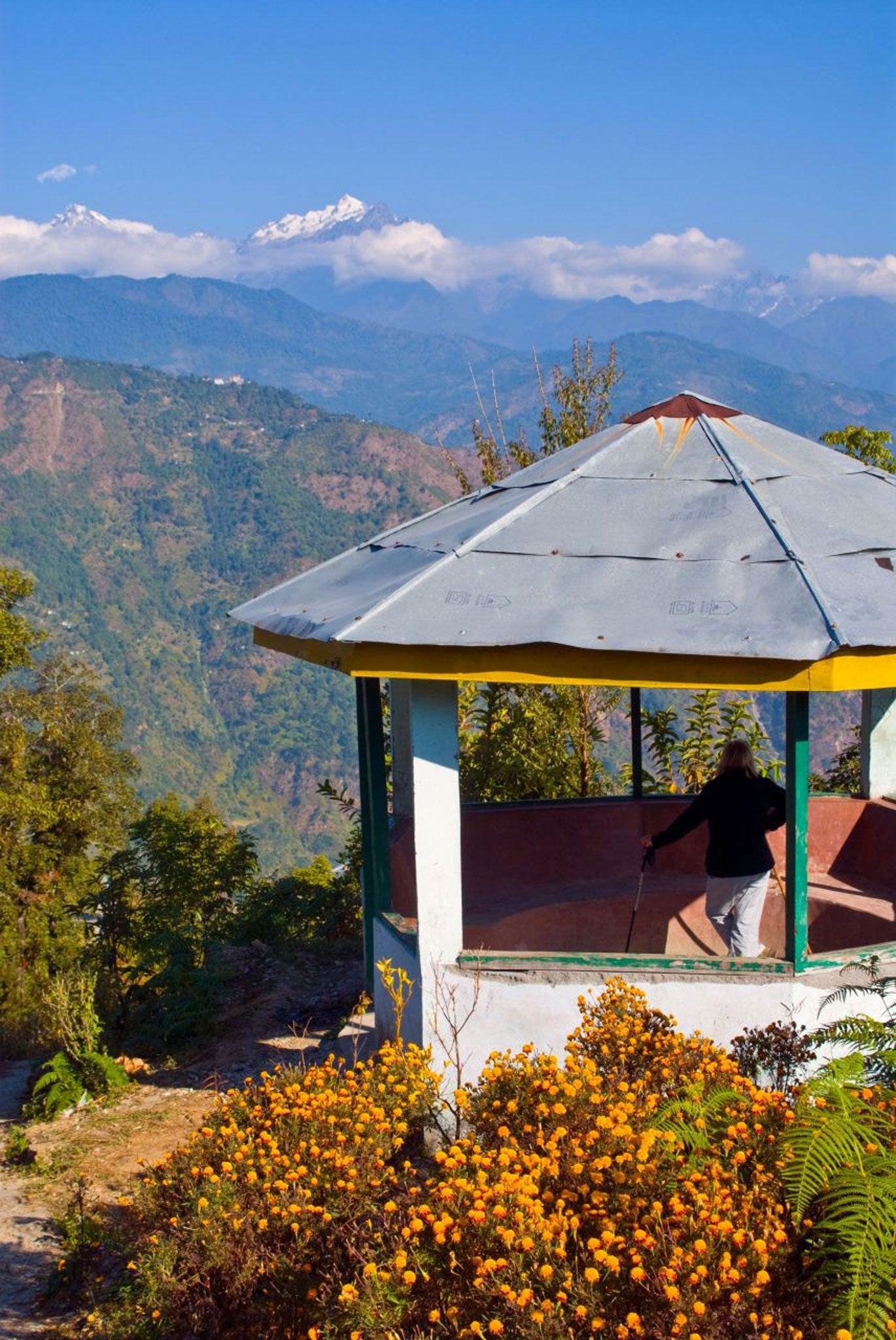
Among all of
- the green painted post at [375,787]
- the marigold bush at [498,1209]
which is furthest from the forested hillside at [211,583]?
the marigold bush at [498,1209]

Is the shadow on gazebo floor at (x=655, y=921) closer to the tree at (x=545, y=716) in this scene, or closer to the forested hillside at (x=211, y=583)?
the tree at (x=545, y=716)

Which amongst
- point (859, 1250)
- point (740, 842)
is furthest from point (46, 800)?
point (859, 1250)

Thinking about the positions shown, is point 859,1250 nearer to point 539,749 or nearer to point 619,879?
point 619,879

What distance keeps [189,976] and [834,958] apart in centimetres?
459

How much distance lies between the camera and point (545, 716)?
10852mm

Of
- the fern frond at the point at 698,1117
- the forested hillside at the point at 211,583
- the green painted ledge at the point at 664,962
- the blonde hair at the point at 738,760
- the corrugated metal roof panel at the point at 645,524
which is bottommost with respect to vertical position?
the forested hillside at the point at 211,583

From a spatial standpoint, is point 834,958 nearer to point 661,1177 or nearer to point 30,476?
point 661,1177

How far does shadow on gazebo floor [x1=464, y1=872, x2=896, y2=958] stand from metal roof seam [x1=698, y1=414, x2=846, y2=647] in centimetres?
243

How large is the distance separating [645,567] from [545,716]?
217 inches

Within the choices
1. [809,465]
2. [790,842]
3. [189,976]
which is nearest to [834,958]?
[790,842]

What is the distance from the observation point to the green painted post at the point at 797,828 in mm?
5254

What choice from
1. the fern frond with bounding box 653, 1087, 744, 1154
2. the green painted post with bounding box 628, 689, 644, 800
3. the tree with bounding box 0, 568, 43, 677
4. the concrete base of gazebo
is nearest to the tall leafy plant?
the fern frond with bounding box 653, 1087, 744, 1154

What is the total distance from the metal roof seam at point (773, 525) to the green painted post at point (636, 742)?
2.56 m

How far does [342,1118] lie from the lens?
439 centimetres
